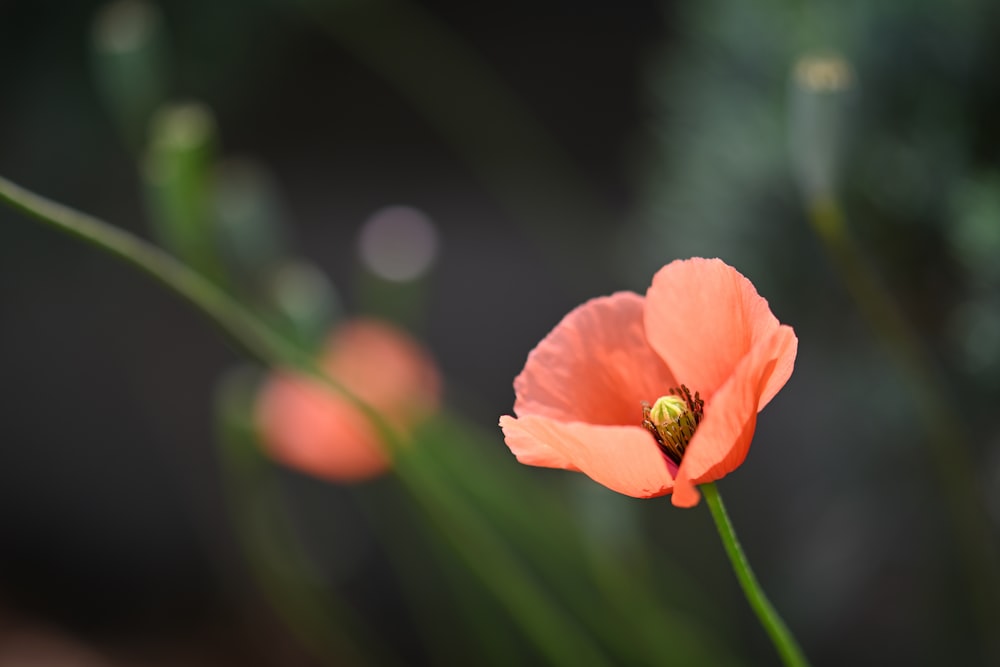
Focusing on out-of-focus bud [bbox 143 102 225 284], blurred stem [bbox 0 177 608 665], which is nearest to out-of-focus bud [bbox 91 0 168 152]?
out-of-focus bud [bbox 143 102 225 284]

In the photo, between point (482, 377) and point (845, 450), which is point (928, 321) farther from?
point (482, 377)

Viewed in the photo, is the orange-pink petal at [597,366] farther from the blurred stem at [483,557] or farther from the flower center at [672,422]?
the blurred stem at [483,557]

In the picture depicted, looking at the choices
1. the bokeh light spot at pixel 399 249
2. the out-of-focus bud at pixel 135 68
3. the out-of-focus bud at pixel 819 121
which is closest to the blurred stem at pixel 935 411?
the out-of-focus bud at pixel 819 121

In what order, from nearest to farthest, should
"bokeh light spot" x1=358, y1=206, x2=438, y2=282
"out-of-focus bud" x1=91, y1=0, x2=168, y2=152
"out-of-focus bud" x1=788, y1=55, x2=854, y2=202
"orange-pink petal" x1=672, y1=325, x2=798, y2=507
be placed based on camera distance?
"orange-pink petal" x1=672, y1=325, x2=798, y2=507
"out-of-focus bud" x1=788, y1=55, x2=854, y2=202
"out-of-focus bud" x1=91, y1=0, x2=168, y2=152
"bokeh light spot" x1=358, y1=206, x2=438, y2=282

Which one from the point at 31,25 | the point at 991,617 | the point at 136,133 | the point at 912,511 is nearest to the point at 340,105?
the point at 31,25

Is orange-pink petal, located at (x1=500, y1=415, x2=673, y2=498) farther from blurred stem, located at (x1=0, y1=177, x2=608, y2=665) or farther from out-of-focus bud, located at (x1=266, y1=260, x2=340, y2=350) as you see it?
out-of-focus bud, located at (x1=266, y1=260, x2=340, y2=350)

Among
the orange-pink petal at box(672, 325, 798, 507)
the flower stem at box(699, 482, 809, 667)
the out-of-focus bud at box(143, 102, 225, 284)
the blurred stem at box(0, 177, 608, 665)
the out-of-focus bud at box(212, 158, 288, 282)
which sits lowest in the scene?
the flower stem at box(699, 482, 809, 667)

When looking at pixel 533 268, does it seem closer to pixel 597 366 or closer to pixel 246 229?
pixel 246 229
